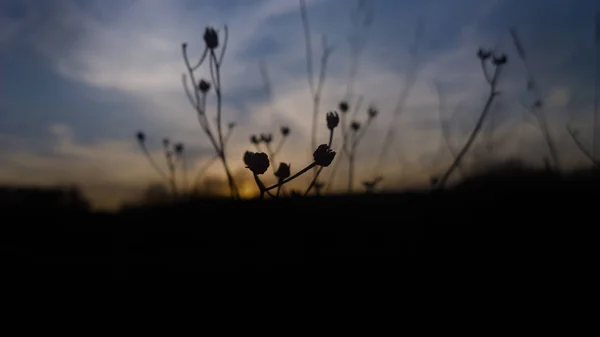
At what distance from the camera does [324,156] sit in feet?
3.40

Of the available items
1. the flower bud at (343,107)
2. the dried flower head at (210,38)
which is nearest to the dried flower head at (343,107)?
the flower bud at (343,107)

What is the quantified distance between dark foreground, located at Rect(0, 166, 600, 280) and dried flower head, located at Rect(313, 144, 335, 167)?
1.84 feet

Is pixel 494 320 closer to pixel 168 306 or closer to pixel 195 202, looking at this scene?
pixel 168 306

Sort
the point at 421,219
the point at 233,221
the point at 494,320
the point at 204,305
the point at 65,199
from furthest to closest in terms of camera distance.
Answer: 1. the point at 65,199
2. the point at 233,221
3. the point at 421,219
4. the point at 204,305
5. the point at 494,320

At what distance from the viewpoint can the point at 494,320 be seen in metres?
1.13

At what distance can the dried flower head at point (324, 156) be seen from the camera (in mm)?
1024

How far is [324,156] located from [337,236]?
0.82 metres

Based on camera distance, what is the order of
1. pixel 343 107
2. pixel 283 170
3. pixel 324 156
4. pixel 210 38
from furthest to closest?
pixel 343 107, pixel 210 38, pixel 283 170, pixel 324 156

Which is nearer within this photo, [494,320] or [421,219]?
[494,320]

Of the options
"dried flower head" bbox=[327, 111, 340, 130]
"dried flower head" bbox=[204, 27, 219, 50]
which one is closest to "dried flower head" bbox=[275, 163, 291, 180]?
"dried flower head" bbox=[327, 111, 340, 130]

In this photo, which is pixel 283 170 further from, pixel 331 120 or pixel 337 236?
pixel 337 236

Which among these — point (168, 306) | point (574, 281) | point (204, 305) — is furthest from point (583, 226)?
point (168, 306)

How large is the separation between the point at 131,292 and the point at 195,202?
52.0 inches

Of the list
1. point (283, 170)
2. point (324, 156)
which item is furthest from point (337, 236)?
point (324, 156)
